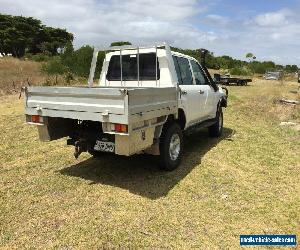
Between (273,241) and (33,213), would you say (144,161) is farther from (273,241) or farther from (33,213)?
(273,241)

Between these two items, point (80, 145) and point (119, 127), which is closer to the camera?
point (119, 127)

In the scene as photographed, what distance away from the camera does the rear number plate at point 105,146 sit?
5.73 metres

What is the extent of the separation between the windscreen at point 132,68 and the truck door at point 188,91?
1.54ft

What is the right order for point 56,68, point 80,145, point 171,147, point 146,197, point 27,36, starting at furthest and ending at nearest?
point 27,36, point 56,68, point 171,147, point 80,145, point 146,197

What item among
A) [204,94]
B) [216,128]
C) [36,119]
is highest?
[204,94]

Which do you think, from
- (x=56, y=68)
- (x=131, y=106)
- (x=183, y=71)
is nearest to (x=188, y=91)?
(x=183, y=71)

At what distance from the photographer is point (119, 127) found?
5.17m

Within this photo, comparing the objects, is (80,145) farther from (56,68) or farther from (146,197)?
(56,68)

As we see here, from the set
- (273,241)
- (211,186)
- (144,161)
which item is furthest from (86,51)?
(273,241)

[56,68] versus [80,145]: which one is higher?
[56,68]

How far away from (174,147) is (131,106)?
1.89m

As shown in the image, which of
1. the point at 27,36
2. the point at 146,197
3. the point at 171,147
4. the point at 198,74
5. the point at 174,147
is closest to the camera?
the point at 146,197

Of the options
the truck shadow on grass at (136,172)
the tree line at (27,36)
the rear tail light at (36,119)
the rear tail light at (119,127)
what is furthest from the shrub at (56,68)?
the tree line at (27,36)

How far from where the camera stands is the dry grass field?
439 cm
